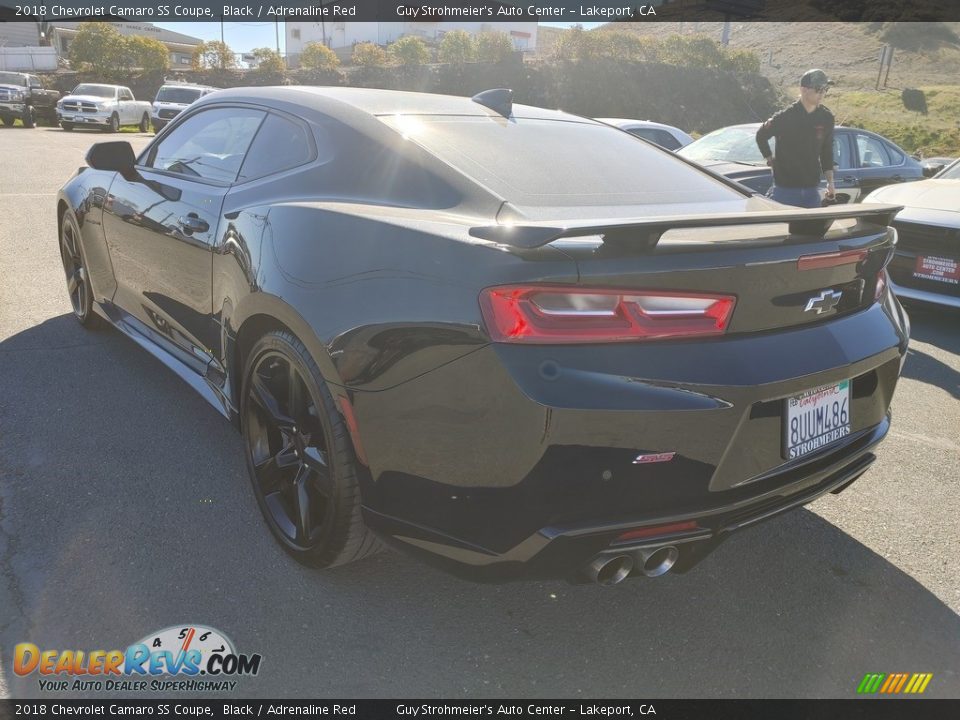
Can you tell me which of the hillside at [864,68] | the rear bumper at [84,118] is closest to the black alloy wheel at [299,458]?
the rear bumper at [84,118]

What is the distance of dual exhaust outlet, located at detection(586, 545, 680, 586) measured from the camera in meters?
2.03

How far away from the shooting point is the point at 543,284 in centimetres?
190

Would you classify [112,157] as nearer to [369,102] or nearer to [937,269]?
[369,102]

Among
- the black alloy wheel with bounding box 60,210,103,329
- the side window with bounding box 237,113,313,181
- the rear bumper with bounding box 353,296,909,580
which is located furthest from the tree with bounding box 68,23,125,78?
the rear bumper with bounding box 353,296,909,580

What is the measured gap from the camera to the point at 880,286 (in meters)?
2.58

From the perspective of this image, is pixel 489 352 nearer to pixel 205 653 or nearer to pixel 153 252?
pixel 205 653

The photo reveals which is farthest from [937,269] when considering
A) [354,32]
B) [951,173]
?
[354,32]

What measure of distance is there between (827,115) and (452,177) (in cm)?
461

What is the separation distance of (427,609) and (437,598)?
67 millimetres

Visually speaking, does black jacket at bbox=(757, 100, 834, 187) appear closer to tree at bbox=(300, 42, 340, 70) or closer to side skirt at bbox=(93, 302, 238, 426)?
side skirt at bbox=(93, 302, 238, 426)

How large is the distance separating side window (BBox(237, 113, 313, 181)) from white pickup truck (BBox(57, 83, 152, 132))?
26.9 metres

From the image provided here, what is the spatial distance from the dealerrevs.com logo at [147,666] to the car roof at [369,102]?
72.7 inches

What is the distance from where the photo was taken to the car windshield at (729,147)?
28.6 feet
